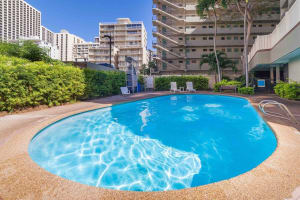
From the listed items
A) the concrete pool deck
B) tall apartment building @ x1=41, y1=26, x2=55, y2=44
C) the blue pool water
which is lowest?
the blue pool water

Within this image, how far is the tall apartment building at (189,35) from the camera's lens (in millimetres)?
32531

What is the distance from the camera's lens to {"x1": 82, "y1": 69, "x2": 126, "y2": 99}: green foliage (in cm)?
1080

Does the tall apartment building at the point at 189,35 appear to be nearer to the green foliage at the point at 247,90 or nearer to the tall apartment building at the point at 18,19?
the green foliage at the point at 247,90

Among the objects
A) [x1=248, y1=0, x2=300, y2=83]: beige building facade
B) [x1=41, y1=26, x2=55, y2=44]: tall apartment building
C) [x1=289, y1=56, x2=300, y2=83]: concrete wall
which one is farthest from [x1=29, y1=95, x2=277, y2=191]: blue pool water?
[x1=41, y1=26, x2=55, y2=44]: tall apartment building

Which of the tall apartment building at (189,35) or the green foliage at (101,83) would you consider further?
the tall apartment building at (189,35)

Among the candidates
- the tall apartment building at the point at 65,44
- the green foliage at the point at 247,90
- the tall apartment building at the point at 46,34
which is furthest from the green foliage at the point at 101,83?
the tall apartment building at the point at 46,34

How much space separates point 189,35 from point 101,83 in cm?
2819

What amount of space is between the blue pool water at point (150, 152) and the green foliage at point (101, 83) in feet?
17.8

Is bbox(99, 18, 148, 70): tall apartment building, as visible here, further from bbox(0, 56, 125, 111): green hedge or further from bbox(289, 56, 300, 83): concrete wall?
bbox(289, 56, 300, 83): concrete wall

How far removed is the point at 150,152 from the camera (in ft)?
12.3

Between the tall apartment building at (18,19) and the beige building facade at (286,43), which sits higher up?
the tall apartment building at (18,19)

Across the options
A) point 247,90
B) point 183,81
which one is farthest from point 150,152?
point 183,81

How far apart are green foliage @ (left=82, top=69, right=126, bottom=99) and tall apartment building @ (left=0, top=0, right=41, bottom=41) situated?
132000 millimetres

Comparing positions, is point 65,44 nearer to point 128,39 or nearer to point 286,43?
point 128,39
